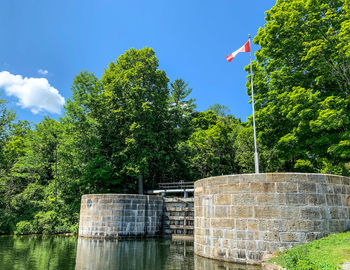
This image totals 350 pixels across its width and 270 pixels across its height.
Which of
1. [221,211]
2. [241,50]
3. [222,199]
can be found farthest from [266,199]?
[241,50]

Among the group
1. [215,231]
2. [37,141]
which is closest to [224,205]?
[215,231]

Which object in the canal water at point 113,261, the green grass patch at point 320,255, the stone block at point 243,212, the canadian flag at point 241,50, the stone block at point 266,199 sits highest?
the canadian flag at point 241,50

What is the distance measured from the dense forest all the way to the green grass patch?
7627 mm

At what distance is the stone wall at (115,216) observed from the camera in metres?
18.2

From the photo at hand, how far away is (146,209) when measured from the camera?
19594 millimetres

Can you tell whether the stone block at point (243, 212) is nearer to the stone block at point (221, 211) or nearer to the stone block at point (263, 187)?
the stone block at point (221, 211)

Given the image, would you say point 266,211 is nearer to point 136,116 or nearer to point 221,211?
point 221,211

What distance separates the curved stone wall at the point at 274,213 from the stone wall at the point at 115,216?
9693mm

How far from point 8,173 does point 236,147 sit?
84.4 ft

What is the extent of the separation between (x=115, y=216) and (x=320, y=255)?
1371cm

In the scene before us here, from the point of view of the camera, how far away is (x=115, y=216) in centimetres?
1828

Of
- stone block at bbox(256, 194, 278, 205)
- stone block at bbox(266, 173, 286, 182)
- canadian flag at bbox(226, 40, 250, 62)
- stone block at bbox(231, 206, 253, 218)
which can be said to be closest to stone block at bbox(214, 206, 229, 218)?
stone block at bbox(231, 206, 253, 218)

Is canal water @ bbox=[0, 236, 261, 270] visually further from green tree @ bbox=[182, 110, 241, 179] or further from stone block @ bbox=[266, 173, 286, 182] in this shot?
green tree @ bbox=[182, 110, 241, 179]

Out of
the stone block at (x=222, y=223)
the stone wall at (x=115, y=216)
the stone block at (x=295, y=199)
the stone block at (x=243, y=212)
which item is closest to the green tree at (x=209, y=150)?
the stone wall at (x=115, y=216)
